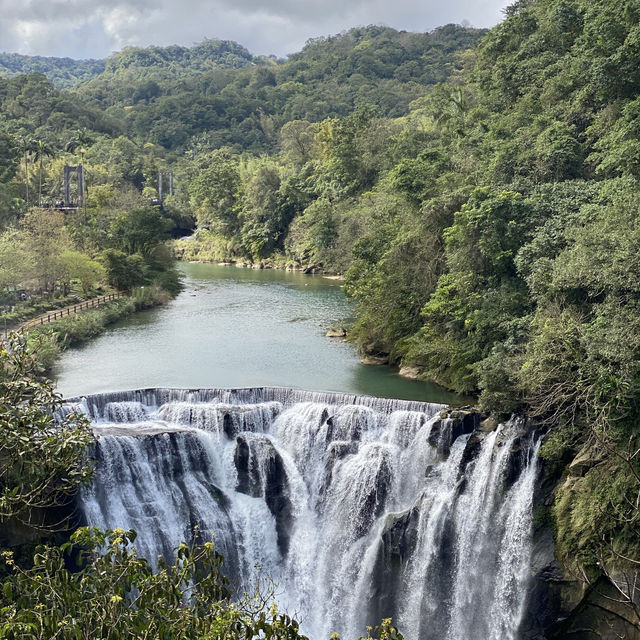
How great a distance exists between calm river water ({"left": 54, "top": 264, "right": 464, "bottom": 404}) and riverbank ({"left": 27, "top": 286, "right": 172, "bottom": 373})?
54 cm

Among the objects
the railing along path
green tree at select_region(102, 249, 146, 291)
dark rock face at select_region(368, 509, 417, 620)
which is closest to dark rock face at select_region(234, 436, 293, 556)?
dark rock face at select_region(368, 509, 417, 620)

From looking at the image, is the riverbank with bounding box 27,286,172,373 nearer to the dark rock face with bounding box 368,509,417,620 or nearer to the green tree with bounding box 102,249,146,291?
the green tree with bounding box 102,249,146,291

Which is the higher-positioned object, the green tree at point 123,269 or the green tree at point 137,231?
the green tree at point 137,231

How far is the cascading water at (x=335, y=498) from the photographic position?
58.8ft

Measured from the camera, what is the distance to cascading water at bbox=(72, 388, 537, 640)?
17.9 meters

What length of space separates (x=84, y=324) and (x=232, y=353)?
7.67 m

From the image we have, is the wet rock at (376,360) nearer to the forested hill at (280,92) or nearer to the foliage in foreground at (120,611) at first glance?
the foliage in foreground at (120,611)

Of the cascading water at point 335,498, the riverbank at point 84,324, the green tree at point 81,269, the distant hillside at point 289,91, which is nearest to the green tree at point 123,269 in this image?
the green tree at point 81,269

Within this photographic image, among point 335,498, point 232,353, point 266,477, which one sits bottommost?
point 335,498

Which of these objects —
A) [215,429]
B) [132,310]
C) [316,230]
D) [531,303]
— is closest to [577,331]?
[531,303]

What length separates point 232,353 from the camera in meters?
30.3

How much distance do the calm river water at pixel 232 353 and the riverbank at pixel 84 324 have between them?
0.54 m

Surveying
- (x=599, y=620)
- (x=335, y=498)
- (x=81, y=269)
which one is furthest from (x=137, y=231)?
(x=599, y=620)

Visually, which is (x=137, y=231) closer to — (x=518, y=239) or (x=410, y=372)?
(x=410, y=372)
